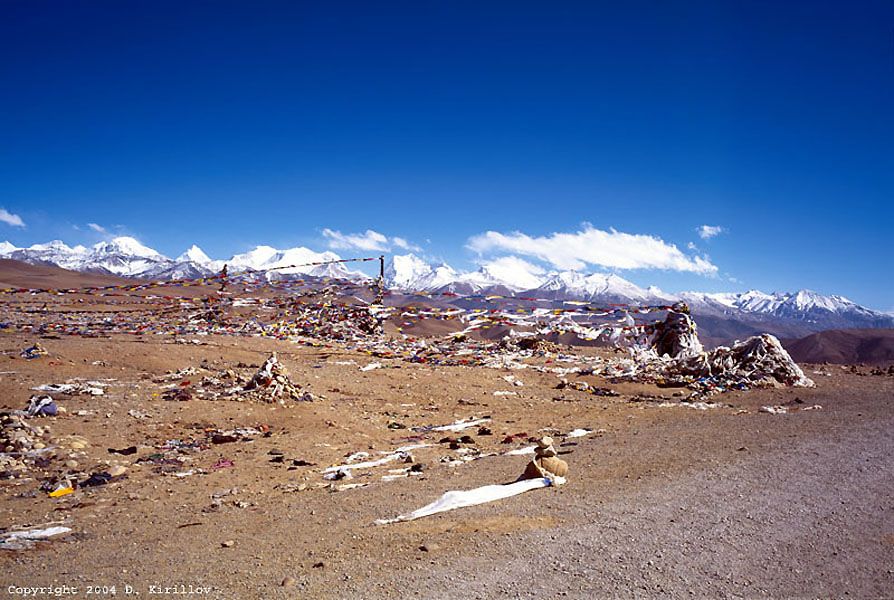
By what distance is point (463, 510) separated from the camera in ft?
20.1

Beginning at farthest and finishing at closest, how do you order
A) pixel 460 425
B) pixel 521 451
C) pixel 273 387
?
pixel 273 387, pixel 460 425, pixel 521 451

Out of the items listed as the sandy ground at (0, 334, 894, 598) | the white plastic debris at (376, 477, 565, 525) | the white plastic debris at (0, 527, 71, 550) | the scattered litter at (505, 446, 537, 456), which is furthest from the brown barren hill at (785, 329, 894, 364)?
the white plastic debris at (0, 527, 71, 550)

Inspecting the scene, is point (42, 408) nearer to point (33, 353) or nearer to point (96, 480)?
point (96, 480)

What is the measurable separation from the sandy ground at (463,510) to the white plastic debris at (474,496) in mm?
211

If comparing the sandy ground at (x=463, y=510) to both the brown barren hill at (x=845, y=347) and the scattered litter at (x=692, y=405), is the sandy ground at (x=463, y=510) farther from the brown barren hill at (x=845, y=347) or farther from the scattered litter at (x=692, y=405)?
the brown barren hill at (x=845, y=347)

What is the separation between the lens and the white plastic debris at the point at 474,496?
6098 mm

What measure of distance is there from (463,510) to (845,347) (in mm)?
55657

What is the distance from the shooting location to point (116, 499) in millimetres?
7441

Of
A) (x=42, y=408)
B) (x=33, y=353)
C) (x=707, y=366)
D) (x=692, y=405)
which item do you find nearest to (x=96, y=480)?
(x=42, y=408)

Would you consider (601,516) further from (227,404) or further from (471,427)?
(227,404)

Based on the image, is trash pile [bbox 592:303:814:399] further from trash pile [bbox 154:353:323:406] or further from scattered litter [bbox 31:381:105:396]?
scattered litter [bbox 31:381:105:396]

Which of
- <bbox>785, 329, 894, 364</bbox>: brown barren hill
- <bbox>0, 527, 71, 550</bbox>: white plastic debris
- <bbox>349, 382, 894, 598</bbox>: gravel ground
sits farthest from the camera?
<bbox>785, 329, 894, 364</bbox>: brown barren hill

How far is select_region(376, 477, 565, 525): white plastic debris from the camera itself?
610 cm

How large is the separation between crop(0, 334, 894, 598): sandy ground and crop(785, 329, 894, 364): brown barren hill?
39.1 metres
